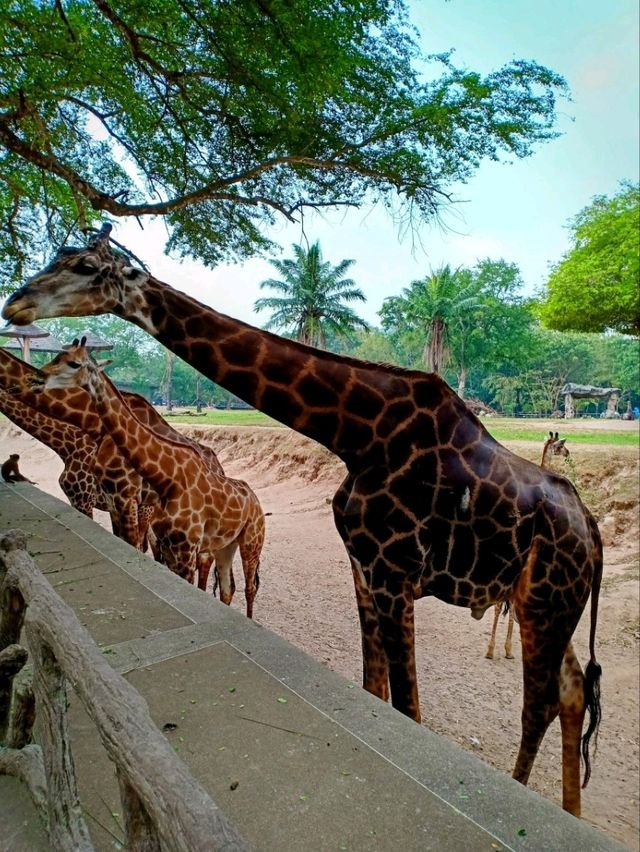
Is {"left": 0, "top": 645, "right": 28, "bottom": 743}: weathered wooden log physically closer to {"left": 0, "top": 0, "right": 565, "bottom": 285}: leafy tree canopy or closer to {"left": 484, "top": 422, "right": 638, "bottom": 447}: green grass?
{"left": 0, "top": 0, "right": 565, "bottom": 285}: leafy tree canopy

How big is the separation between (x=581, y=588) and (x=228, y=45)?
21.0ft

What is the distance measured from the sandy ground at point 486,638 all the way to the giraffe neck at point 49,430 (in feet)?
9.94

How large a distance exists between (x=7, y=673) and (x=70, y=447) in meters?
4.43

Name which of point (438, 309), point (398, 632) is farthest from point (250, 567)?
point (438, 309)

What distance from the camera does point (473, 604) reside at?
2506 millimetres

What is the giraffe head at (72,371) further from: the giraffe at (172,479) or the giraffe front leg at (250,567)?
the giraffe front leg at (250,567)

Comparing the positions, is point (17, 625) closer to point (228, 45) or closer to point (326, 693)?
point (326, 693)

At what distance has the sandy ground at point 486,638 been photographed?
3.92 meters

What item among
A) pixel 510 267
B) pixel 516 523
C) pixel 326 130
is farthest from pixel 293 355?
pixel 510 267

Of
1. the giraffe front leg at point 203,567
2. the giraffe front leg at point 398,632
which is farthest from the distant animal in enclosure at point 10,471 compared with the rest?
the giraffe front leg at point 398,632

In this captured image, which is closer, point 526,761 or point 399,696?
point 399,696

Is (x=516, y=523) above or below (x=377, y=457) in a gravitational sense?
below

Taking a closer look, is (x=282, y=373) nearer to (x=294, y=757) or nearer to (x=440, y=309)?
(x=294, y=757)

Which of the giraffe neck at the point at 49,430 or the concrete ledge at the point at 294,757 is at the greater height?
the giraffe neck at the point at 49,430
